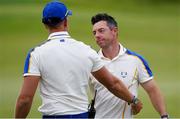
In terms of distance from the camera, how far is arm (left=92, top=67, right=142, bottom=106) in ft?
20.2

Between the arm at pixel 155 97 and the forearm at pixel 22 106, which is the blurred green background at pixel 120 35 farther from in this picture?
the forearm at pixel 22 106

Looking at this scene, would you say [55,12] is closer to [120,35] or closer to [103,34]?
[103,34]

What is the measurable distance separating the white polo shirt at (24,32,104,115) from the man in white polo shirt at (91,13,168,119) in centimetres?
120

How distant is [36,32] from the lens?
94.2ft

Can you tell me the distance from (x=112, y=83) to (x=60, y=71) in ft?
2.01

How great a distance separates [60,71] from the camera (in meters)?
5.87

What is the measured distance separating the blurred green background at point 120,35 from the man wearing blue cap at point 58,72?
270 inches

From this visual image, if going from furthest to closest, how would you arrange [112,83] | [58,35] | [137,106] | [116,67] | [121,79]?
[116,67] → [121,79] → [137,106] → [112,83] → [58,35]

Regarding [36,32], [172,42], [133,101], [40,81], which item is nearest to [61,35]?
[40,81]

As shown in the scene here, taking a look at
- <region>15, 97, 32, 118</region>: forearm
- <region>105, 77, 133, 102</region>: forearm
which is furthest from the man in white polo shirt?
<region>15, 97, 32, 118</region>: forearm

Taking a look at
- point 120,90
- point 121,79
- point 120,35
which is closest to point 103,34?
point 121,79

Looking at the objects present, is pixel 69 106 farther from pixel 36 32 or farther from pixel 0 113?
pixel 36 32

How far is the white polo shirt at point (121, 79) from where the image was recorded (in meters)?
7.10

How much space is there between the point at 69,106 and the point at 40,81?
12.7 inches
